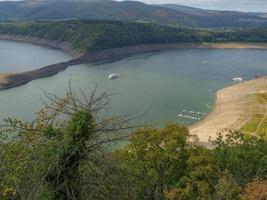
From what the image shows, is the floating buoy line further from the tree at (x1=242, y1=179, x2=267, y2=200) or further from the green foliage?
the tree at (x1=242, y1=179, x2=267, y2=200)

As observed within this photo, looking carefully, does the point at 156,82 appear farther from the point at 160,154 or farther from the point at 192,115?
the point at 160,154

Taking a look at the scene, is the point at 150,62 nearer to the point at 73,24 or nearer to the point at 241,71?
the point at 241,71

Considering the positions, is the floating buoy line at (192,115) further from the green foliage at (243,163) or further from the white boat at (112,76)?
the green foliage at (243,163)

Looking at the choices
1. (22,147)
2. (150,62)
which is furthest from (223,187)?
(150,62)

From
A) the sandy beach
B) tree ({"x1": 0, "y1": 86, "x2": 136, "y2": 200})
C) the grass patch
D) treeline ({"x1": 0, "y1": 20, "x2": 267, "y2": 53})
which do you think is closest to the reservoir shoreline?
treeline ({"x1": 0, "y1": 20, "x2": 267, "y2": 53})

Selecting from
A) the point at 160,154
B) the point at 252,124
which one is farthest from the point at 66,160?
the point at 252,124

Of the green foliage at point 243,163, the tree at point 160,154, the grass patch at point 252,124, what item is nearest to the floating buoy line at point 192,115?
the grass patch at point 252,124
